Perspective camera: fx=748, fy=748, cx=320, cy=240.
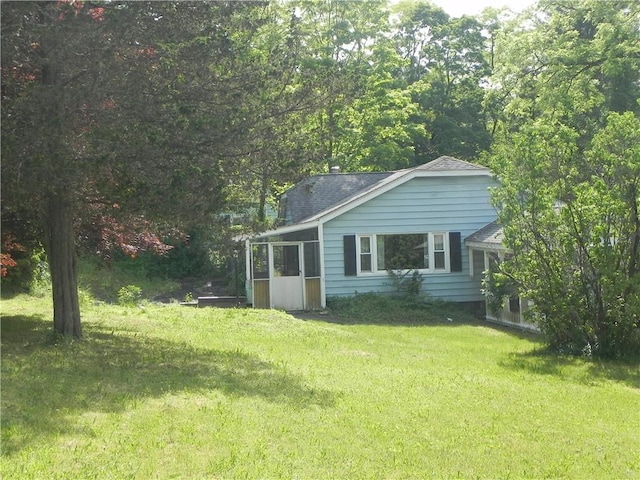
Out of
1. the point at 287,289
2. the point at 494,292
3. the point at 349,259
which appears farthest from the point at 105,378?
the point at 349,259

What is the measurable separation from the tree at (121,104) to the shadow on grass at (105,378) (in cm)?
191

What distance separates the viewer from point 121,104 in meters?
10.2

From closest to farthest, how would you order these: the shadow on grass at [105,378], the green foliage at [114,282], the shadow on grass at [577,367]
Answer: the shadow on grass at [105,378]
the shadow on grass at [577,367]
the green foliage at [114,282]

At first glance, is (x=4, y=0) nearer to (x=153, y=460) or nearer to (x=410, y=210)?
(x=153, y=460)

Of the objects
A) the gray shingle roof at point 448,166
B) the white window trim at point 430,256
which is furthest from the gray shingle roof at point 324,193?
the gray shingle roof at point 448,166

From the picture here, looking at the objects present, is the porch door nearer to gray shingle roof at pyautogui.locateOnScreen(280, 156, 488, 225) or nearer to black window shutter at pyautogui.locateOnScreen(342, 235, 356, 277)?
black window shutter at pyautogui.locateOnScreen(342, 235, 356, 277)

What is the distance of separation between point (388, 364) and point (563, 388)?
9.09ft

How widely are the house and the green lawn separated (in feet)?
25.0

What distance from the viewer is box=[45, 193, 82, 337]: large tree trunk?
11328mm

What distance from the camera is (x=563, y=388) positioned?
36.1 feet

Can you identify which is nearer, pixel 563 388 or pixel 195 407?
pixel 195 407

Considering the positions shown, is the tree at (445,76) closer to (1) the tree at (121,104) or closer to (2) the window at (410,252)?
(2) the window at (410,252)

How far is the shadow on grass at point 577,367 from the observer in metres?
12.2

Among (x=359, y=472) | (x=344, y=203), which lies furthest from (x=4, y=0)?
(x=344, y=203)
